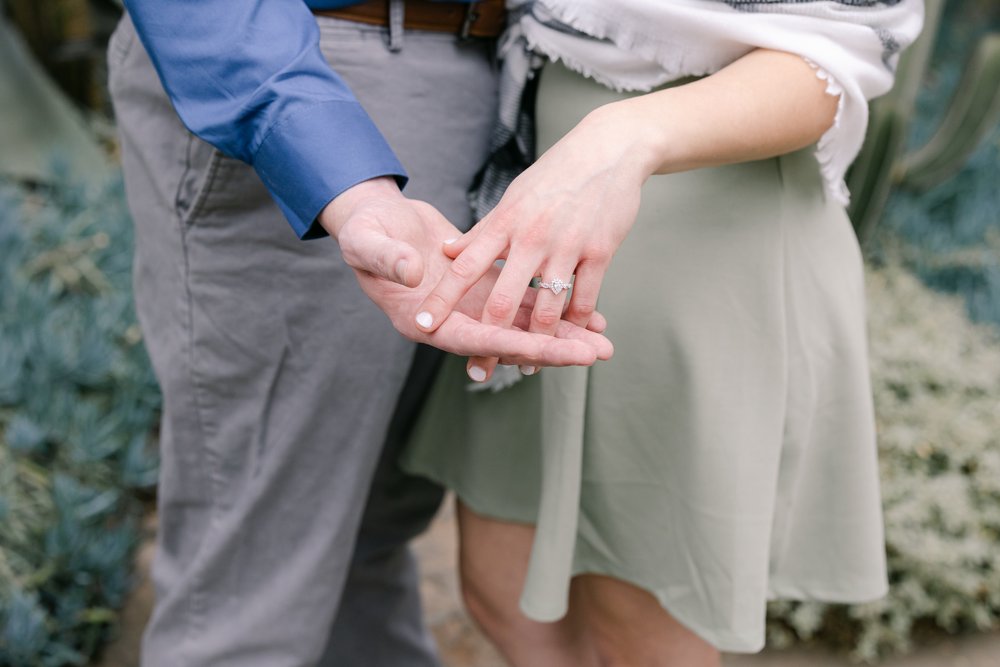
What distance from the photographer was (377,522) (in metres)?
1.44

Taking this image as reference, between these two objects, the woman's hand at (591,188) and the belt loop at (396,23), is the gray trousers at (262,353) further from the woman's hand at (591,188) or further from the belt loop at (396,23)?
the woman's hand at (591,188)

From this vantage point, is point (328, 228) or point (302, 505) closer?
point (328, 228)

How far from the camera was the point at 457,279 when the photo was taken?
30.7 inches

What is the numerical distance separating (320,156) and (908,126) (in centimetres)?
251

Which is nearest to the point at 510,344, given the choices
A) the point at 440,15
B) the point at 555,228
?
the point at 555,228

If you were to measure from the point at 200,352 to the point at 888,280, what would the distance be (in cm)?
255

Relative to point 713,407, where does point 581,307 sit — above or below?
above

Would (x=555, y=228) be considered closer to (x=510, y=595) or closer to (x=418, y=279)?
(x=418, y=279)

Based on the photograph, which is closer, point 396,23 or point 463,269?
point 463,269

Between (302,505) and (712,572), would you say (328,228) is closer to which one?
(302,505)

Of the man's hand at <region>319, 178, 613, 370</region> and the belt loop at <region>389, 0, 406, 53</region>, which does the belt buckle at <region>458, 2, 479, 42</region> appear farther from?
the man's hand at <region>319, 178, 613, 370</region>

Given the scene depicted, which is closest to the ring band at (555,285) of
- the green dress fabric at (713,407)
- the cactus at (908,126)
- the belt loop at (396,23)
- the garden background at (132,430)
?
the green dress fabric at (713,407)

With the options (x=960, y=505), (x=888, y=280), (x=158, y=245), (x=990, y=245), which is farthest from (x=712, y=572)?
(x=990, y=245)

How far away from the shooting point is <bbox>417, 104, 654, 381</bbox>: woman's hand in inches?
30.7
